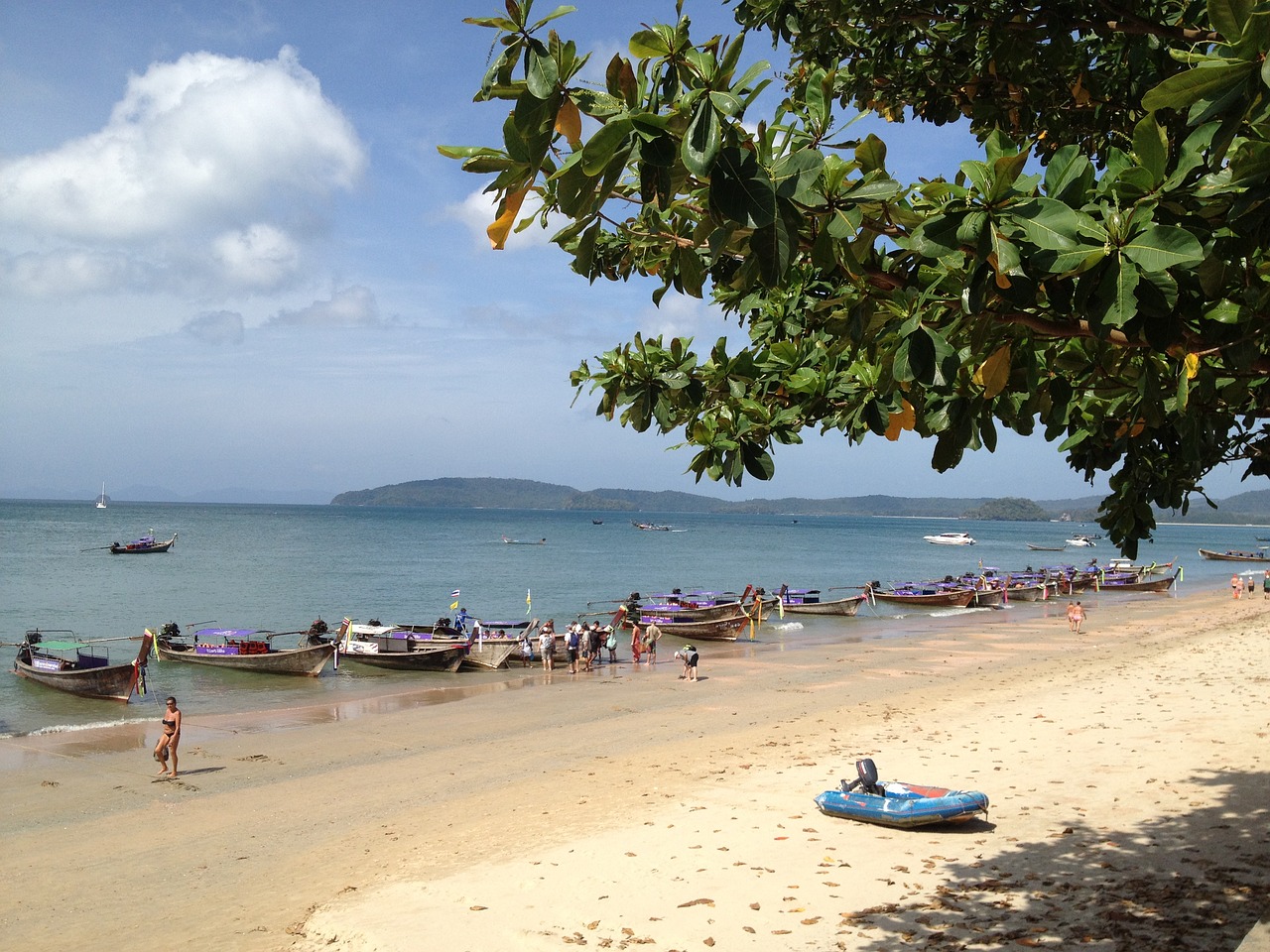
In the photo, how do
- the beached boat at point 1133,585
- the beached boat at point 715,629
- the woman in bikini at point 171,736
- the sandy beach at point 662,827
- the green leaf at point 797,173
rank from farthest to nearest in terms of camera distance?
the beached boat at point 1133,585
the beached boat at point 715,629
the woman in bikini at point 171,736
the sandy beach at point 662,827
the green leaf at point 797,173

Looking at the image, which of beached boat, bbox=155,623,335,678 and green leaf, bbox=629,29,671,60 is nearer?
green leaf, bbox=629,29,671,60

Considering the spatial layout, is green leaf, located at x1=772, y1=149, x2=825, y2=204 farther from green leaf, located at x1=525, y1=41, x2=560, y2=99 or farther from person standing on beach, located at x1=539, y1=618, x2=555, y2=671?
person standing on beach, located at x1=539, y1=618, x2=555, y2=671

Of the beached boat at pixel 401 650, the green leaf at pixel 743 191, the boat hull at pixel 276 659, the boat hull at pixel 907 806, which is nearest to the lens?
the green leaf at pixel 743 191

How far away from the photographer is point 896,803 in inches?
389

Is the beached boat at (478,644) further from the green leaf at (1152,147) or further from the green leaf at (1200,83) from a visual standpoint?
the green leaf at (1200,83)

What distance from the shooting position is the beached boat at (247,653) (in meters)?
26.8

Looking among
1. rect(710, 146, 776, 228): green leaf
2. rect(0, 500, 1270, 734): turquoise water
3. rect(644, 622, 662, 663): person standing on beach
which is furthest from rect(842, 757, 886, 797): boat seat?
rect(644, 622, 662, 663): person standing on beach

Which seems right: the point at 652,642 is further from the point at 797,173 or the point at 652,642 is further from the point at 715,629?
the point at 797,173

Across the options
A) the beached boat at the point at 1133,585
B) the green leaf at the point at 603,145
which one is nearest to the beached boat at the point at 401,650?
the green leaf at the point at 603,145

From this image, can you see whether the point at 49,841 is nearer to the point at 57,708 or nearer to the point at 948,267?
the point at 57,708

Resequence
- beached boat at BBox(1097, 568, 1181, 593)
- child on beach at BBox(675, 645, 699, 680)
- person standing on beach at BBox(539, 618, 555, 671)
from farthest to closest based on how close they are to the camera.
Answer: beached boat at BBox(1097, 568, 1181, 593), person standing on beach at BBox(539, 618, 555, 671), child on beach at BBox(675, 645, 699, 680)

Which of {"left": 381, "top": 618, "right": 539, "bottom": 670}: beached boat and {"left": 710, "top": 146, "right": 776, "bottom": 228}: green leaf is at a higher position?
{"left": 710, "top": 146, "right": 776, "bottom": 228}: green leaf

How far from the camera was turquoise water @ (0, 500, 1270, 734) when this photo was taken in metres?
25.9

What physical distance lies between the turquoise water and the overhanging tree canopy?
21.0 m
